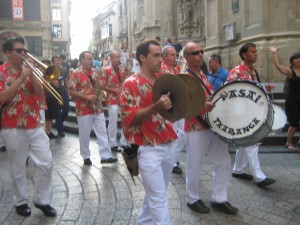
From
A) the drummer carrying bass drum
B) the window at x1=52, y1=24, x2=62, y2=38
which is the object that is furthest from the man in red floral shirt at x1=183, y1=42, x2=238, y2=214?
the window at x1=52, y1=24, x2=62, y2=38

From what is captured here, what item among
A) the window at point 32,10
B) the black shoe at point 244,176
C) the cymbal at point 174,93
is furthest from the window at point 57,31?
the cymbal at point 174,93

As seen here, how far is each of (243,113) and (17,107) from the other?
2611mm

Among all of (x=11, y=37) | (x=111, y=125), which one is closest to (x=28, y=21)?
(x=111, y=125)

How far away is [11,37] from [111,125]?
418 centimetres

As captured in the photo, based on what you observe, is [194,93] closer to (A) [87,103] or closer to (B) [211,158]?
(B) [211,158]

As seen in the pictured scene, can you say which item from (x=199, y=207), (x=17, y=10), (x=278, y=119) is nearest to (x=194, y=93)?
(x=199, y=207)

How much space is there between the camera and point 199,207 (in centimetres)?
461

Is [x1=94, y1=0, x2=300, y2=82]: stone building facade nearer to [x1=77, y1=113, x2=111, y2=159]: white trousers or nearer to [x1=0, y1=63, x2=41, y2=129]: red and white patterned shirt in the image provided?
[x1=77, y1=113, x2=111, y2=159]: white trousers

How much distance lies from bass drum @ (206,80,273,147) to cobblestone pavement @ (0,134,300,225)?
97 centimetres

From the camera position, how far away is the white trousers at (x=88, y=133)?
7346mm

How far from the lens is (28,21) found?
46.7 m

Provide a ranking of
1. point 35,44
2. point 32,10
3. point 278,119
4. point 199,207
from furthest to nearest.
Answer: point 32,10 < point 35,44 < point 278,119 < point 199,207

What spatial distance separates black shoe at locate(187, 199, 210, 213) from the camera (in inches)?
180

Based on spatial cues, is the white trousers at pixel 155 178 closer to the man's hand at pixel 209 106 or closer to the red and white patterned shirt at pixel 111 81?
the man's hand at pixel 209 106
